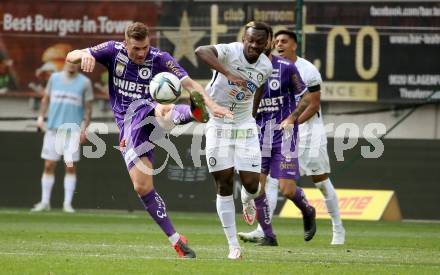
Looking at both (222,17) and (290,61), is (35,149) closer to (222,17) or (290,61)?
(222,17)

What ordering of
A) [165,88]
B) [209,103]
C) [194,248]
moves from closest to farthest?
[209,103]
[165,88]
[194,248]

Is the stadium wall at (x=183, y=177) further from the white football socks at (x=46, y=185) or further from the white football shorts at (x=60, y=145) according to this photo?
the white football socks at (x=46, y=185)

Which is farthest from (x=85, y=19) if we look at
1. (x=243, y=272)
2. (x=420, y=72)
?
(x=243, y=272)

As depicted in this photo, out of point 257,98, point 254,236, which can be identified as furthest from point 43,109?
point 257,98

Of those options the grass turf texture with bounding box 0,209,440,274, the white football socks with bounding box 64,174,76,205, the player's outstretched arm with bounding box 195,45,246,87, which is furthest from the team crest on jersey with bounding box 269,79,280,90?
the white football socks with bounding box 64,174,76,205

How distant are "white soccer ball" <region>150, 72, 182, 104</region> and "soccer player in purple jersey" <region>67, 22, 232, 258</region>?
4.1 inches

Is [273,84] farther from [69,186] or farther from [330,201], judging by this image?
[69,186]

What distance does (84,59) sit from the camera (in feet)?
34.3

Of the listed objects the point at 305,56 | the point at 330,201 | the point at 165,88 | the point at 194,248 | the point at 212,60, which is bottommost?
the point at 330,201

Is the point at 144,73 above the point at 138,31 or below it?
below

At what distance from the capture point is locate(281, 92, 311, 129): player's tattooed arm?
1319cm

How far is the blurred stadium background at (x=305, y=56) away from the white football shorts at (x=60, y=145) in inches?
26.8

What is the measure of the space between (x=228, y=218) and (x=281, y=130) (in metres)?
2.84

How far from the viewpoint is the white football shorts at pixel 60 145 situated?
19.1 m
